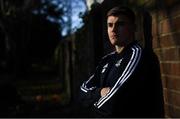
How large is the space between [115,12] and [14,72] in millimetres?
28850

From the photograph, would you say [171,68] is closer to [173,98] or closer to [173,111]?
[173,98]

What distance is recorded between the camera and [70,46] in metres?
16.5

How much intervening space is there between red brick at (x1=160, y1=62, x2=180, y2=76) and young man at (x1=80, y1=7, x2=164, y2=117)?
2.43 feet

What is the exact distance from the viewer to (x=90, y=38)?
10.2 metres

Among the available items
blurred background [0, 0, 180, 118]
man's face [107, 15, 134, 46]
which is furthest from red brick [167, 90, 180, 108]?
man's face [107, 15, 134, 46]

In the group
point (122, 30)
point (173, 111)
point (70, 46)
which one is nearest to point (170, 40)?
point (173, 111)

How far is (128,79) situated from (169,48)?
1243 mm

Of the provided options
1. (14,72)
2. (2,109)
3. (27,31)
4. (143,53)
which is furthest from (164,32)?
(27,31)

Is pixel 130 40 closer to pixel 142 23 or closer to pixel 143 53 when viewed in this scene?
pixel 143 53

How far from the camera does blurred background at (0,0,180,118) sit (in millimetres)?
4855

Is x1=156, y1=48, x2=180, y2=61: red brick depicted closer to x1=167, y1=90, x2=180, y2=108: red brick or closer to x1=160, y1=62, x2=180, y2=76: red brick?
x1=160, y1=62, x2=180, y2=76: red brick

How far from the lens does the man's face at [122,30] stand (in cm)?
386

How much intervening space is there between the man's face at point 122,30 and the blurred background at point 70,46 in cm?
73

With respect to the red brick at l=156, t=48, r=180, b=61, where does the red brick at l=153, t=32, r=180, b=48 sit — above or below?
above
